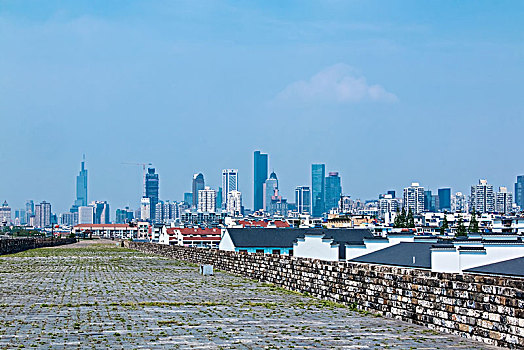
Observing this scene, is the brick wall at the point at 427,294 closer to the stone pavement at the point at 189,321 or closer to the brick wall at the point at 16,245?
the stone pavement at the point at 189,321

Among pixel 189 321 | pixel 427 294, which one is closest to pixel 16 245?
pixel 189 321

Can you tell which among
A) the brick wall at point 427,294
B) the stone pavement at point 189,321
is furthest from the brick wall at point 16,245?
the brick wall at point 427,294

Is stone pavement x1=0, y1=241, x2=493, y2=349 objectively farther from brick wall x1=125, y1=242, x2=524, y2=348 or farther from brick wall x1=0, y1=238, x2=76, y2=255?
brick wall x1=0, y1=238, x2=76, y2=255

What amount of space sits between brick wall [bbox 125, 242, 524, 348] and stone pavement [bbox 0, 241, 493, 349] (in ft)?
1.00

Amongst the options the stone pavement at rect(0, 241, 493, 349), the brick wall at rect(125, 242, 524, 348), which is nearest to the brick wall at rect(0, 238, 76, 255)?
the stone pavement at rect(0, 241, 493, 349)

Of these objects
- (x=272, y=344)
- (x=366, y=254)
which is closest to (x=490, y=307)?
(x=272, y=344)

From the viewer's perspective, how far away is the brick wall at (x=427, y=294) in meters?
11.0

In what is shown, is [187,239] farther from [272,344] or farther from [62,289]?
[272,344]

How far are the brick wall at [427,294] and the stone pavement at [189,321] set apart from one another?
12.0 inches

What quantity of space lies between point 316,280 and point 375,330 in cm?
623

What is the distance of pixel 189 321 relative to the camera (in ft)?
46.1

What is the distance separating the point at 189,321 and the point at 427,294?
431 cm

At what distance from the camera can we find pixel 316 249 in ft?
153

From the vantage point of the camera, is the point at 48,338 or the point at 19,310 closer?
the point at 48,338
